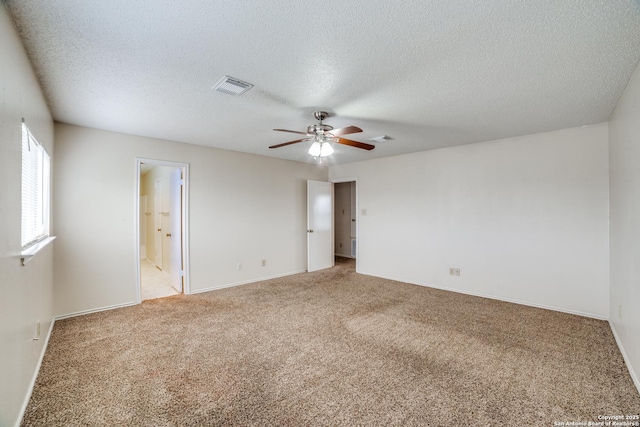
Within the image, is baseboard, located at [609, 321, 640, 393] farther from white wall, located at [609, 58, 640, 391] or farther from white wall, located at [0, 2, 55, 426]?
white wall, located at [0, 2, 55, 426]

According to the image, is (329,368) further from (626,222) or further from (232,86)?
(626,222)

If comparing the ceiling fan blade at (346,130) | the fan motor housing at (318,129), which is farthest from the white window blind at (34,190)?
the ceiling fan blade at (346,130)

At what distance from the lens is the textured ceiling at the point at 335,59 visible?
1551 millimetres

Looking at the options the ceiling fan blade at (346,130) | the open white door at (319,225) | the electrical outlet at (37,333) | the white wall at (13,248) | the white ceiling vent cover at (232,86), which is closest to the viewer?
the white wall at (13,248)

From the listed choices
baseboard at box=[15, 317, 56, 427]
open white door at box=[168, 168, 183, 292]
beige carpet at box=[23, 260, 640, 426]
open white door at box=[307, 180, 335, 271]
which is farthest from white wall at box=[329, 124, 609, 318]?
baseboard at box=[15, 317, 56, 427]

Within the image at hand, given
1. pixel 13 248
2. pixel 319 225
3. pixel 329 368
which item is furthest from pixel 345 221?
pixel 13 248

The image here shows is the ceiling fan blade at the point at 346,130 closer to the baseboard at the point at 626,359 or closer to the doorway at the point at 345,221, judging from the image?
the baseboard at the point at 626,359

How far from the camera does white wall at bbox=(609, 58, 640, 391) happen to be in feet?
7.13

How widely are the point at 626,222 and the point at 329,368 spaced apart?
117 inches

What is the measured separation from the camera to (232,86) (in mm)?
2426

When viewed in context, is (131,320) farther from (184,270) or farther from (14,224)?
(14,224)

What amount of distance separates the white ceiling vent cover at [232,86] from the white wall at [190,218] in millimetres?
2217

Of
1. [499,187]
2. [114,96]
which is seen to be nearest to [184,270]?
[114,96]

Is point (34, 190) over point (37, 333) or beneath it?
over
